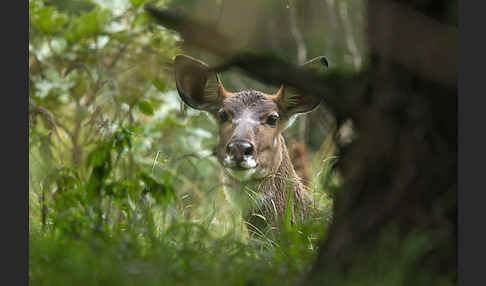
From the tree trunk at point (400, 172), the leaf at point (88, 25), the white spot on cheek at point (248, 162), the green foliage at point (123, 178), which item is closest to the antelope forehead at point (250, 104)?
the white spot on cheek at point (248, 162)

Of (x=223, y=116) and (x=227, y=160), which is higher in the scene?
(x=223, y=116)

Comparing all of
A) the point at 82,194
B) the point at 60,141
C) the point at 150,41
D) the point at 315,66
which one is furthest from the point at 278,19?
the point at 82,194

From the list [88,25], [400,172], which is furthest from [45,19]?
[400,172]

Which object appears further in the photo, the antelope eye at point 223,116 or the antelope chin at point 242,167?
the antelope eye at point 223,116

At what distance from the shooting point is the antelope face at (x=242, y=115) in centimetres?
545

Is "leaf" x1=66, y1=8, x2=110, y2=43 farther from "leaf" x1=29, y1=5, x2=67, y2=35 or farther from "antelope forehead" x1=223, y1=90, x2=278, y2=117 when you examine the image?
"antelope forehead" x1=223, y1=90, x2=278, y2=117

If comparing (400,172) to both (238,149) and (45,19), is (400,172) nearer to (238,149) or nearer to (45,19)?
(238,149)

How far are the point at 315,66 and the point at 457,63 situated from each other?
2.77 m

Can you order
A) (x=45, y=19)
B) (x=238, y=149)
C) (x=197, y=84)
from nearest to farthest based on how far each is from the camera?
1. (x=238, y=149)
2. (x=197, y=84)
3. (x=45, y=19)

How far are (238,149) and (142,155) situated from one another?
7.90ft

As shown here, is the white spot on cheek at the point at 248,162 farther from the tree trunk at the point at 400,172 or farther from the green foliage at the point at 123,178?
the tree trunk at the point at 400,172

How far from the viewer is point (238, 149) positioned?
5.42m

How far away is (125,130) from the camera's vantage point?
423 centimetres

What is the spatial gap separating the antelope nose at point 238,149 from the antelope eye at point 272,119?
58 centimetres
